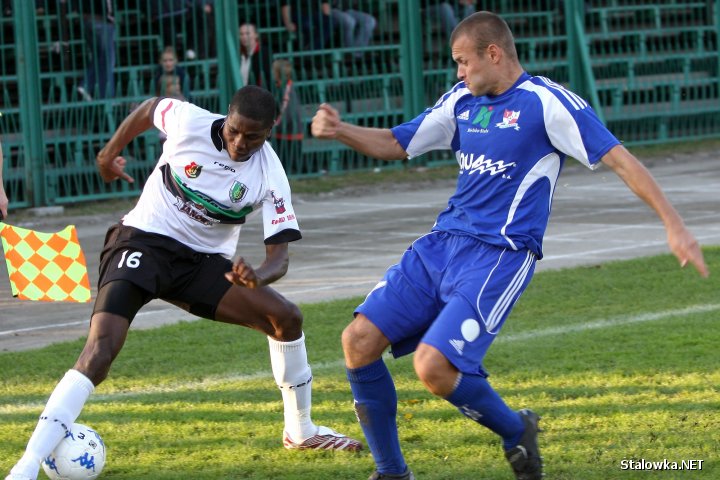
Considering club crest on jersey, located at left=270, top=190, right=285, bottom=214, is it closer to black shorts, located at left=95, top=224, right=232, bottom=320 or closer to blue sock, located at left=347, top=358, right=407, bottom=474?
black shorts, located at left=95, top=224, right=232, bottom=320

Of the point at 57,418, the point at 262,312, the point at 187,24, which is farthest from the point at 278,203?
the point at 187,24

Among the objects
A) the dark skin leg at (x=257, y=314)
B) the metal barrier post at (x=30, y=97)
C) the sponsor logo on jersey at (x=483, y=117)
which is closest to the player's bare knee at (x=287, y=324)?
the dark skin leg at (x=257, y=314)

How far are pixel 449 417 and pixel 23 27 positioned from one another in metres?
11.6

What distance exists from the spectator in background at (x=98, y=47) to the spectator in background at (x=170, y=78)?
64cm

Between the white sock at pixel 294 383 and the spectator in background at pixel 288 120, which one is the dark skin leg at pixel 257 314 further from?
the spectator in background at pixel 288 120

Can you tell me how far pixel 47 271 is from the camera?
7.81 m

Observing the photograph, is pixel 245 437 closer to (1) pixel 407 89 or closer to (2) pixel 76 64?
(2) pixel 76 64

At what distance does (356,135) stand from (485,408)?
1.34 meters

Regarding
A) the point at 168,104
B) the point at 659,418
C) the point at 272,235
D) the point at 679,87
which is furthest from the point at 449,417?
the point at 679,87

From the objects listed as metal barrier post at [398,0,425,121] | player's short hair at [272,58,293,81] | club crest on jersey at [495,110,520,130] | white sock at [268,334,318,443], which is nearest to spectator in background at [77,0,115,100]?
player's short hair at [272,58,293,81]

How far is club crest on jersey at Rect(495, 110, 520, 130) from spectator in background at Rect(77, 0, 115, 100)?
12572mm

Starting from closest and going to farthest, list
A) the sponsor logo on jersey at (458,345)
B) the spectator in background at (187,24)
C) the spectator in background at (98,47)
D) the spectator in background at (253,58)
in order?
1. the sponsor logo on jersey at (458,345)
2. the spectator in background at (98,47)
3. the spectator in background at (187,24)
4. the spectator in background at (253,58)

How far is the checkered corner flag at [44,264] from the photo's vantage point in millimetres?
7598

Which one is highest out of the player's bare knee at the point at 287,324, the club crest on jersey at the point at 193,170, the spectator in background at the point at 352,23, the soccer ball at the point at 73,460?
the spectator in background at the point at 352,23
